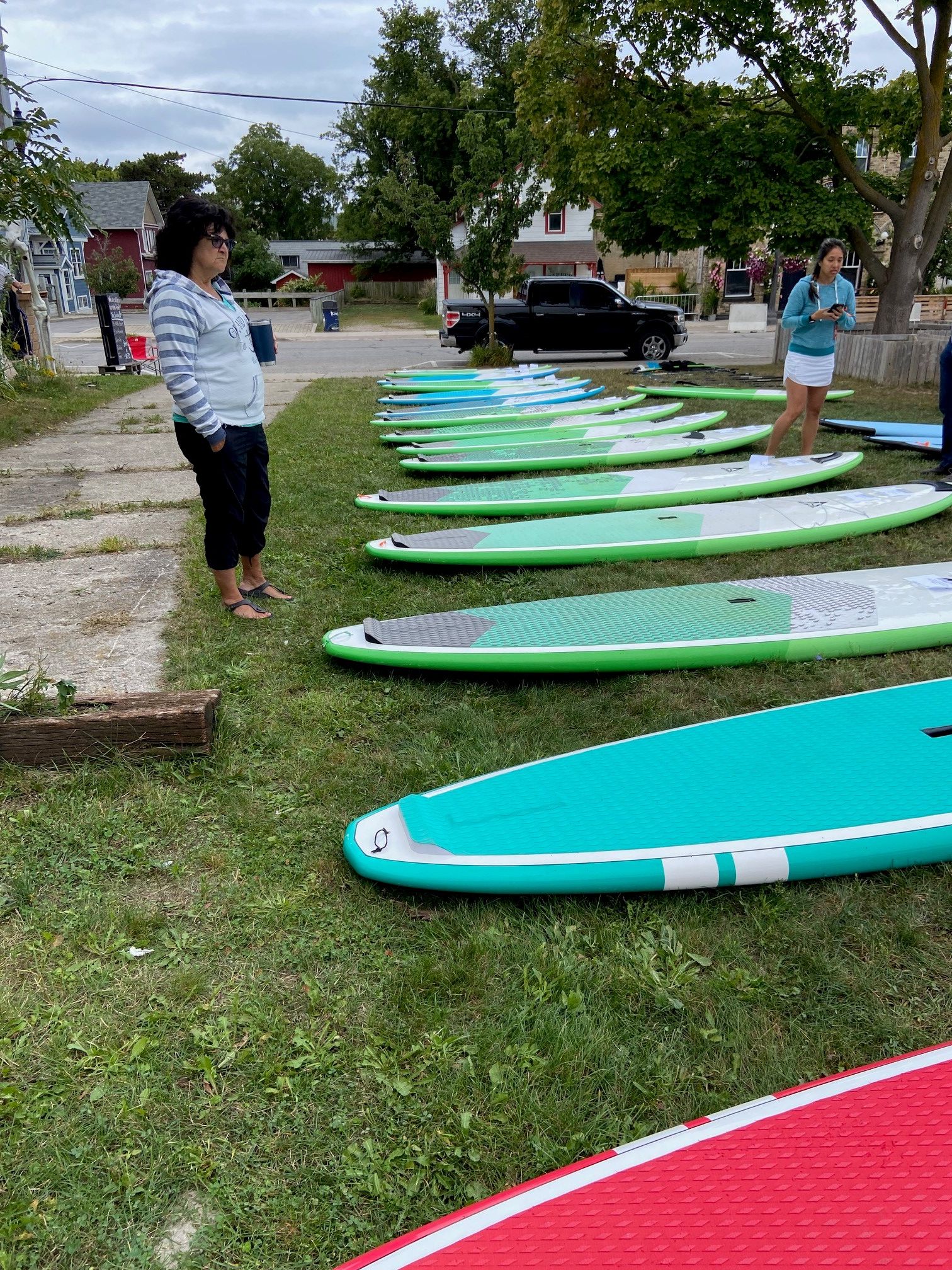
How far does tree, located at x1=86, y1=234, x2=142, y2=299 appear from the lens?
39.4m

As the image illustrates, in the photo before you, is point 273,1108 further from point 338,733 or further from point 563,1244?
point 338,733

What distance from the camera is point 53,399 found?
483 inches

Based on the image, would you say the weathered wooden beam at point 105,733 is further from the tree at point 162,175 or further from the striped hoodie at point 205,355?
the tree at point 162,175

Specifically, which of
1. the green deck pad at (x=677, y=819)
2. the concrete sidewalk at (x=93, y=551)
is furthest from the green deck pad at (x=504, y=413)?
the green deck pad at (x=677, y=819)

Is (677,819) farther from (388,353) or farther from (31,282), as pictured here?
(388,353)

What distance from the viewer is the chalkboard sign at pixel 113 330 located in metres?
15.9

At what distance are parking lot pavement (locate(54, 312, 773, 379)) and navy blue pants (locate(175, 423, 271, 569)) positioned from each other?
40.9 ft

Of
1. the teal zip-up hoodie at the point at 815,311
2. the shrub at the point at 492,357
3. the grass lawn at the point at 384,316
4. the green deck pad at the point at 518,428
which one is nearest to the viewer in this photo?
the teal zip-up hoodie at the point at 815,311

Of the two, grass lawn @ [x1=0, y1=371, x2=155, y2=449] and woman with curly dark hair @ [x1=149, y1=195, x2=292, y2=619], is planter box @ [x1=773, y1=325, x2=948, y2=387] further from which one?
grass lawn @ [x1=0, y1=371, x2=155, y2=449]

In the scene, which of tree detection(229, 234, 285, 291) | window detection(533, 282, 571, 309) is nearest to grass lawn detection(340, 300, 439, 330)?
tree detection(229, 234, 285, 291)

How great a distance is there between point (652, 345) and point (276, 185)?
202 ft

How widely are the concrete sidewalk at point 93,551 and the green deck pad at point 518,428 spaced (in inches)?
92.2

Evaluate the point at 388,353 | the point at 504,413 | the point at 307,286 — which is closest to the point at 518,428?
the point at 504,413

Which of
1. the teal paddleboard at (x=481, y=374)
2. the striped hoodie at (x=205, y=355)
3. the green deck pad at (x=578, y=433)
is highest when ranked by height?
the striped hoodie at (x=205, y=355)
